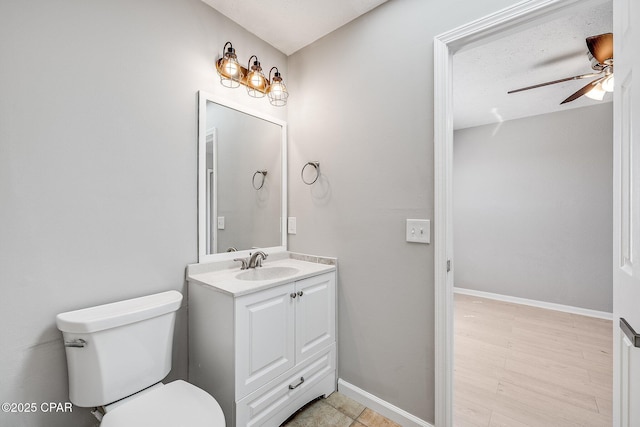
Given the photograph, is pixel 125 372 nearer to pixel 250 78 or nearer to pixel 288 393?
pixel 288 393

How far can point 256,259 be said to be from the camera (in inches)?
68.6

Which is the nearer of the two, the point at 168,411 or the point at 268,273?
the point at 168,411

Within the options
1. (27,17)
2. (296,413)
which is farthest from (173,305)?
(27,17)

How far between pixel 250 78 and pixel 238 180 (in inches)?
26.8

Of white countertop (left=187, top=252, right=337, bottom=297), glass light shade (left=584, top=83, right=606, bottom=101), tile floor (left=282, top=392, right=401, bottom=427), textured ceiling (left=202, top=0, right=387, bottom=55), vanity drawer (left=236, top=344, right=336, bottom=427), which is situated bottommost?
tile floor (left=282, top=392, right=401, bottom=427)

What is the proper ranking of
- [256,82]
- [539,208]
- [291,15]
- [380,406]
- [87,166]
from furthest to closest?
1. [539,208]
2. [256,82]
3. [291,15]
4. [380,406]
5. [87,166]

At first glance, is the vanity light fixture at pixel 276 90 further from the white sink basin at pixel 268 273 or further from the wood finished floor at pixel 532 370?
the wood finished floor at pixel 532 370

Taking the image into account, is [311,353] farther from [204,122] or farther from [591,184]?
[591,184]

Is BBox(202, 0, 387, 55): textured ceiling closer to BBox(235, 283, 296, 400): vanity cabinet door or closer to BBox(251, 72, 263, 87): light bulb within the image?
BBox(251, 72, 263, 87): light bulb

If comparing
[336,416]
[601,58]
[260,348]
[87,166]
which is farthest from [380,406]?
[601,58]

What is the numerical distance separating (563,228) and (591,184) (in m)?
0.57

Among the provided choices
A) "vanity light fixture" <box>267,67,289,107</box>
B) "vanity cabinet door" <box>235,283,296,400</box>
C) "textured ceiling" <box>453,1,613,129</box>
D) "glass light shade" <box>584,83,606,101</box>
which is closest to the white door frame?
"textured ceiling" <box>453,1,613,129</box>

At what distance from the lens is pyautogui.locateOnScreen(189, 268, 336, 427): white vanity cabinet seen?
4.09 ft

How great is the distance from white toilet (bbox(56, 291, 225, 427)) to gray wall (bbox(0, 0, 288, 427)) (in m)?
0.13
